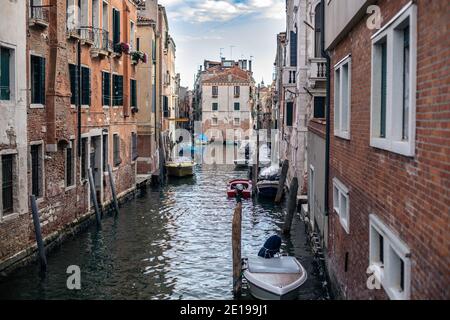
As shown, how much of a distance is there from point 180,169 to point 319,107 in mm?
14205

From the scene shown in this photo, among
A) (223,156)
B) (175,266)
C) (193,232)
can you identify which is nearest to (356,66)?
(175,266)

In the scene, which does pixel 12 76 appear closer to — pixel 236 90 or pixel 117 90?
pixel 117 90

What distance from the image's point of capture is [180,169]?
3253 centimetres

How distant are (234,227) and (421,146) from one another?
703 centimetres

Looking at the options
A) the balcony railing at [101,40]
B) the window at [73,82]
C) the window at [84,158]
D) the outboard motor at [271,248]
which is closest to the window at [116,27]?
the balcony railing at [101,40]

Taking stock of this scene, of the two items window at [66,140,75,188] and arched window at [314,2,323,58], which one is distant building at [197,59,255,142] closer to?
arched window at [314,2,323,58]

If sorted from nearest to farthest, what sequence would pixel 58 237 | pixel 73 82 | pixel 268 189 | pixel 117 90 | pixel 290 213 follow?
1. pixel 58 237
2. pixel 73 82
3. pixel 290 213
4. pixel 117 90
5. pixel 268 189

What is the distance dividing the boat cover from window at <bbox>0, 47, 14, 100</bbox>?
5.91 metres

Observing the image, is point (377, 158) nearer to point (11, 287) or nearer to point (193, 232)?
point (11, 287)

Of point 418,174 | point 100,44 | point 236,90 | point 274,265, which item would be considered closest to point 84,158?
point 100,44

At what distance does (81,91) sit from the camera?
55.6 ft

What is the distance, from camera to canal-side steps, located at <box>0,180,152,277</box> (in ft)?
37.9

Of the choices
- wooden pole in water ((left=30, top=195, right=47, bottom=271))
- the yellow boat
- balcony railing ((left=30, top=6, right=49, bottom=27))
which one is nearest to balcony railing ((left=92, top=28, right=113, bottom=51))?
balcony railing ((left=30, top=6, right=49, bottom=27))

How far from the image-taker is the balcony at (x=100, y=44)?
18125mm
